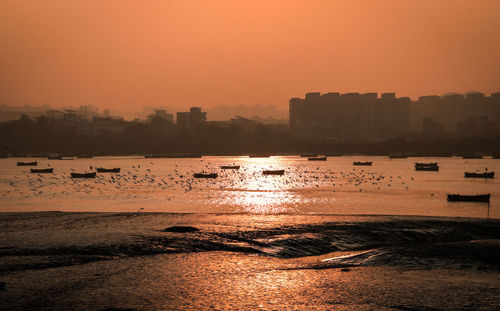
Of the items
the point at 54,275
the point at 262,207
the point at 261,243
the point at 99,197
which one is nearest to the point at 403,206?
the point at 262,207

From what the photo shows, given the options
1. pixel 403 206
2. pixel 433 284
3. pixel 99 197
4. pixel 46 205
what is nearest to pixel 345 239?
pixel 433 284

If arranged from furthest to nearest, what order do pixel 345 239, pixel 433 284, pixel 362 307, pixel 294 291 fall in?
1. pixel 345 239
2. pixel 433 284
3. pixel 294 291
4. pixel 362 307

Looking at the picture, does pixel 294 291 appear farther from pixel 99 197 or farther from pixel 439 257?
pixel 99 197

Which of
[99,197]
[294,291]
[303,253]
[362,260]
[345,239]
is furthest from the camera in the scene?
[99,197]

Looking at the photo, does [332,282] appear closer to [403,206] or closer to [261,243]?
[261,243]

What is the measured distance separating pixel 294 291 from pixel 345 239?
10.8 meters

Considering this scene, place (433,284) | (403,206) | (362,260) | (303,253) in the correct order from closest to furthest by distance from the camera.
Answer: (433,284), (362,260), (303,253), (403,206)

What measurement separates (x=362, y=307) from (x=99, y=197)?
2185 inches

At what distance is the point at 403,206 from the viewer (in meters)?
→ 56.1

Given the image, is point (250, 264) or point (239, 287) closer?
A: point (239, 287)

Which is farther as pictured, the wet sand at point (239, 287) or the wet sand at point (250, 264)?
the wet sand at point (250, 264)

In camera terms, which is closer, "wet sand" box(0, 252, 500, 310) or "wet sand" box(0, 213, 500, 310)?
"wet sand" box(0, 252, 500, 310)

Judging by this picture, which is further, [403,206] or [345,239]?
[403,206]

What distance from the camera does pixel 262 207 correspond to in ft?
172
